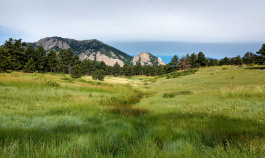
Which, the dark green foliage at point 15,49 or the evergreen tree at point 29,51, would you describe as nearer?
the dark green foliage at point 15,49

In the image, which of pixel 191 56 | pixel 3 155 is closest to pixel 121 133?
pixel 3 155

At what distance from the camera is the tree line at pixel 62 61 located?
50006 mm

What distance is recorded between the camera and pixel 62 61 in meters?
88.4

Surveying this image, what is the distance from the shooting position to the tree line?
50.0m

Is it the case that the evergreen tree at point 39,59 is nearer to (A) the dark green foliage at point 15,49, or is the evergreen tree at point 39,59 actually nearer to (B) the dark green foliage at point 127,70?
(A) the dark green foliage at point 15,49

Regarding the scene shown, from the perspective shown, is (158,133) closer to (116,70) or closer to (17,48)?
(17,48)

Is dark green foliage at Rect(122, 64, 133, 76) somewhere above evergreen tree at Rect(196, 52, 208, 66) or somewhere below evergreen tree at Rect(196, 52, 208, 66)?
below

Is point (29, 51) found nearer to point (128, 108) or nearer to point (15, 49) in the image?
point (15, 49)

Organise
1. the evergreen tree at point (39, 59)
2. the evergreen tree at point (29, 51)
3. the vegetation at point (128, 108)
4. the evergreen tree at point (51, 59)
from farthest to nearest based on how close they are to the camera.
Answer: the evergreen tree at point (51, 59)
the evergreen tree at point (39, 59)
the evergreen tree at point (29, 51)
the vegetation at point (128, 108)

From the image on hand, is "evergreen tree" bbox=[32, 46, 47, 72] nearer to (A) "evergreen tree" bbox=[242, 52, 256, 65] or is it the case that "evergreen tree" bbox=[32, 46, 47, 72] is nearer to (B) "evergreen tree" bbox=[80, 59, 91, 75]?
(B) "evergreen tree" bbox=[80, 59, 91, 75]

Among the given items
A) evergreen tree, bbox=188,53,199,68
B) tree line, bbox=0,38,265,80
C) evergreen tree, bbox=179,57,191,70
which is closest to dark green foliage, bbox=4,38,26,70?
tree line, bbox=0,38,265,80

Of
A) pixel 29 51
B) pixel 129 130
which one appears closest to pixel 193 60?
pixel 129 130

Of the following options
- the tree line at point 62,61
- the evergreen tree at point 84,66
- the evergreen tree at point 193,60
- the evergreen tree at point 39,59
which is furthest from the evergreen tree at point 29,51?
the evergreen tree at point 193,60

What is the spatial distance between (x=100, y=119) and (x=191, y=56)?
108440 millimetres
